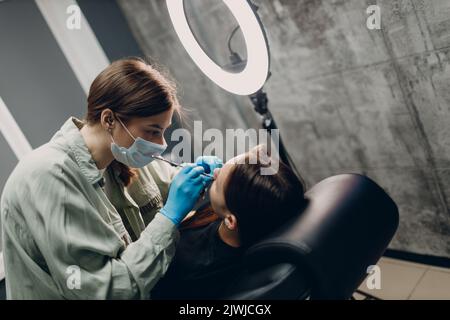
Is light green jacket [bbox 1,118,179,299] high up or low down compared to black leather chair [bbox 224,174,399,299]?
up

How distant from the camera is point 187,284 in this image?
1.39m

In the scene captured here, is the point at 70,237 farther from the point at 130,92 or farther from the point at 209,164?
the point at 209,164

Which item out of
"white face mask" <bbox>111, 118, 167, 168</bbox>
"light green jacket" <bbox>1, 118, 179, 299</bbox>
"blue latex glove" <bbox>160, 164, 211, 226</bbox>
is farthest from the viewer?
"white face mask" <bbox>111, 118, 167, 168</bbox>

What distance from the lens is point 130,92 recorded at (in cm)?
137

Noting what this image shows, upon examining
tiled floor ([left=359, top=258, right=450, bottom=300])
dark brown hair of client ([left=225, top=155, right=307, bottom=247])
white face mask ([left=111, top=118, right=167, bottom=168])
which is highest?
white face mask ([left=111, top=118, right=167, bottom=168])

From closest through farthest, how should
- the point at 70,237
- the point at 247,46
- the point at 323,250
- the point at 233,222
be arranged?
the point at 323,250
the point at 70,237
the point at 233,222
the point at 247,46

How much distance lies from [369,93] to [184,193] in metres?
1.27

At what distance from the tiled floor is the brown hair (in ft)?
5.35

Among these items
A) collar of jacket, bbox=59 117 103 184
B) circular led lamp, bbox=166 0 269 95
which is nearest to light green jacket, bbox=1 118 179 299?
collar of jacket, bbox=59 117 103 184

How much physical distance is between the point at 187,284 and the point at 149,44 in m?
2.36

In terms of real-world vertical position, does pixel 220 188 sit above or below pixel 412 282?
above

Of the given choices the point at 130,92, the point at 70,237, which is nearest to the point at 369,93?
the point at 130,92

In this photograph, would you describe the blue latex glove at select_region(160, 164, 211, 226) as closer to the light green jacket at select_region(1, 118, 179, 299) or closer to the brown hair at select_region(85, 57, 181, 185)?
the light green jacket at select_region(1, 118, 179, 299)

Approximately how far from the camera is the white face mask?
1.47 metres
